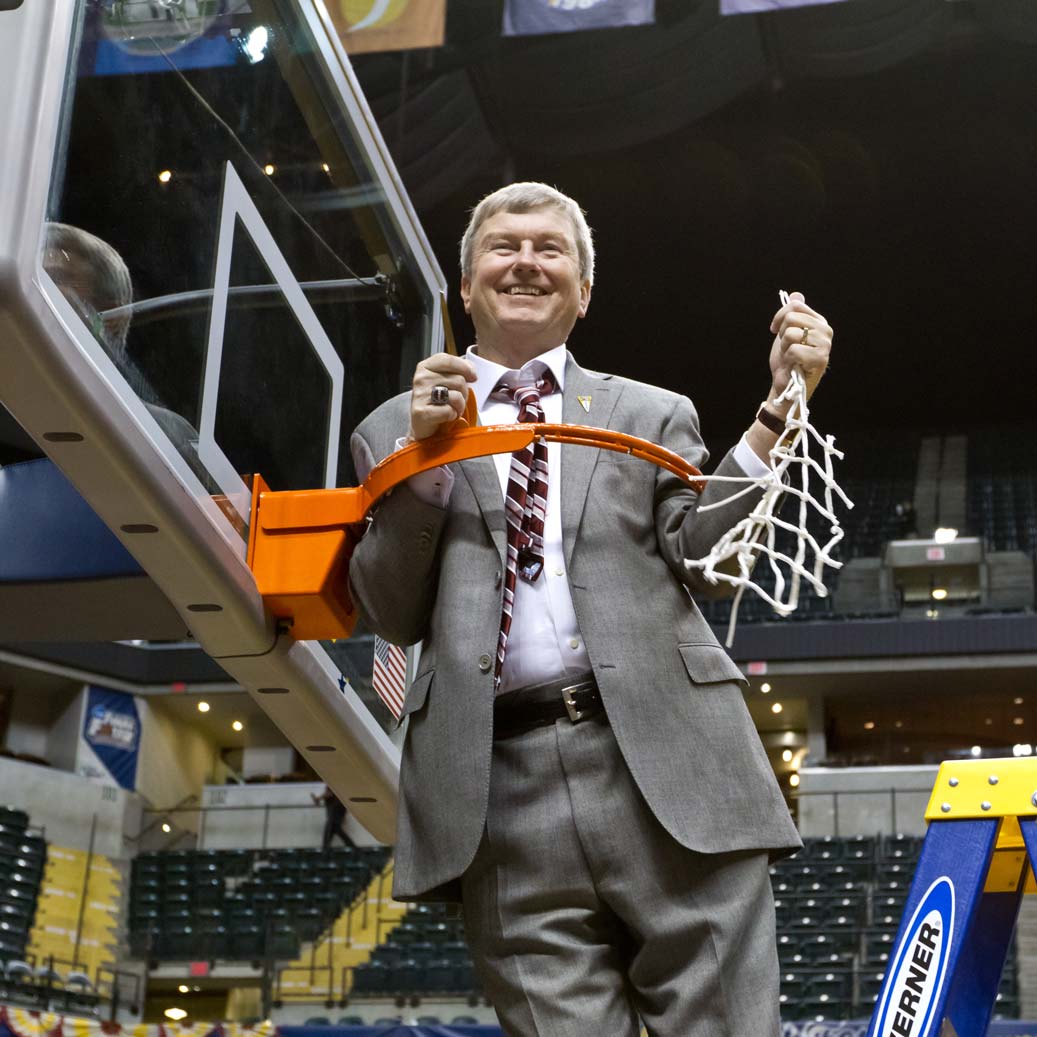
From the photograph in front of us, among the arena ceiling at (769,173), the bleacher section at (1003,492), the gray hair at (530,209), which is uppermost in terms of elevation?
the arena ceiling at (769,173)

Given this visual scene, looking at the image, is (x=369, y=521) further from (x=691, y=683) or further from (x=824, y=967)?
(x=824, y=967)

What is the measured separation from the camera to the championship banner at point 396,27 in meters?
11.2

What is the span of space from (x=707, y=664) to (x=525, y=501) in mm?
296

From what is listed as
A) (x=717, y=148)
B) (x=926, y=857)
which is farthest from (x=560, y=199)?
(x=717, y=148)

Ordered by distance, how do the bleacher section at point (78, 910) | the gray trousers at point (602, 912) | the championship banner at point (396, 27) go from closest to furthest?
the gray trousers at point (602, 912) < the championship banner at point (396, 27) < the bleacher section at point (78, 910)

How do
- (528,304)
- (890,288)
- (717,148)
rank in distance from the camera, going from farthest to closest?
(890,288), (717,148), (528,304)

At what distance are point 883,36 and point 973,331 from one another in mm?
6585

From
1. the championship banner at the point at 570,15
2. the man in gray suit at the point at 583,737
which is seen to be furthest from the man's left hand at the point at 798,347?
the championship banner at the point at 570,15

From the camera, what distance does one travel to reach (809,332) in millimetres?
1614

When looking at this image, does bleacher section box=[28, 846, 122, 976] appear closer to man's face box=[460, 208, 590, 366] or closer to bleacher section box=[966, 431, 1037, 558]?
bleacher section box=[966, 431, 1037, 558]

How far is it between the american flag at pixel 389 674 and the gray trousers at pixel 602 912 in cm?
133

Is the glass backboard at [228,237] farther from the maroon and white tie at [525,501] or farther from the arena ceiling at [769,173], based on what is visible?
the arena ceiling at [769,173]

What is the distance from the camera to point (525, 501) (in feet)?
5.81

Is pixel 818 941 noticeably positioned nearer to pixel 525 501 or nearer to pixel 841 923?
pixel 841 923
